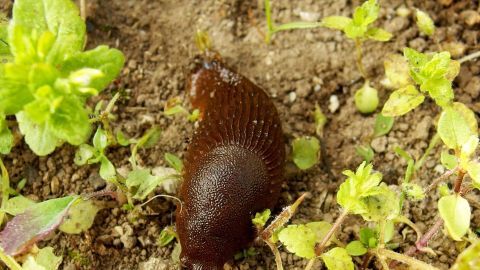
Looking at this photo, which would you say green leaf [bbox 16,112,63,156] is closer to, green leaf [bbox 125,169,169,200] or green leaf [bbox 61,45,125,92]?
green leaf [bbox 61,45,125,92]

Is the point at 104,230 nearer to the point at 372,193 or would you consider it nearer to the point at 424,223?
the point at 372,193

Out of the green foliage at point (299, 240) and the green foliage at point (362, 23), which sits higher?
the green foliage at point (362, 23)

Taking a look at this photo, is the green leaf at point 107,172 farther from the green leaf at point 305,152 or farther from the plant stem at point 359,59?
the plant stem at point 359,59

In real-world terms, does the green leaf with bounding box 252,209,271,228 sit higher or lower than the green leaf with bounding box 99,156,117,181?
lower

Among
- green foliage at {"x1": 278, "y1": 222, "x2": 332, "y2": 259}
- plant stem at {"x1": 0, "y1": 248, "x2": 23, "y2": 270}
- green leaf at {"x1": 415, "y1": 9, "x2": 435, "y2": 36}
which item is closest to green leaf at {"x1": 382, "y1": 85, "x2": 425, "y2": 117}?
green leaf at {"x1": 415, "y1": 9, "x2": 435, "y2": 36}

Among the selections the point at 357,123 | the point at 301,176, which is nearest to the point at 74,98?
the point at 301,176

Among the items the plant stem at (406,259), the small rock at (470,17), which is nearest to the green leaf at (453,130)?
the plant stem at (406,259)

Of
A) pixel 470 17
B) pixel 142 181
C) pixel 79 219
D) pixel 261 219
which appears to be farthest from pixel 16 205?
pixel 470 17
